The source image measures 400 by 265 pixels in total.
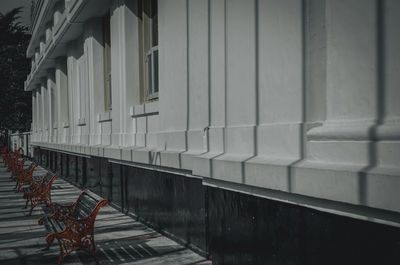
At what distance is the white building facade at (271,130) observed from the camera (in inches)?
136

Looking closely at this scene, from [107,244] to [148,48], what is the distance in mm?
4888

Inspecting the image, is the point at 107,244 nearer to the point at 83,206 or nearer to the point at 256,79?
the point at 83,206

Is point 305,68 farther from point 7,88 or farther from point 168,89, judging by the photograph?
point 7,88

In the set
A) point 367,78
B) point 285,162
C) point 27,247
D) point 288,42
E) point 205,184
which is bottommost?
point 27,247

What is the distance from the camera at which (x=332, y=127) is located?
154 inches

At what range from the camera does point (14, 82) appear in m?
48.5

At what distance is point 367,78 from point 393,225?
43.4 inches

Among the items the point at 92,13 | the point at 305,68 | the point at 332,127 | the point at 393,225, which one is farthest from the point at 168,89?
the point at 92,13

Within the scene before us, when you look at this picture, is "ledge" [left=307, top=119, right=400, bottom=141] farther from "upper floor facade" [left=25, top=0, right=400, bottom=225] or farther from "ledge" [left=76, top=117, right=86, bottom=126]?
"ledge" [left=76, top=117, right=86, bottom=126]

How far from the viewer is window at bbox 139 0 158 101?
10.6 metres

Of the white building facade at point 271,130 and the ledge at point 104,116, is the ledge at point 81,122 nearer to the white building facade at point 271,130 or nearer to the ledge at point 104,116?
the ledge at point 104,116

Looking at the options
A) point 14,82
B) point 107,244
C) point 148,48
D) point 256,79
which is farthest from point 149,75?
point 14,82

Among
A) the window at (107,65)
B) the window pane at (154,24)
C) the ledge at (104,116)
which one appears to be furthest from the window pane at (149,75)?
the window at (107,65)

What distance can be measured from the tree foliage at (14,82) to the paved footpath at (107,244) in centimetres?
→ 3946
